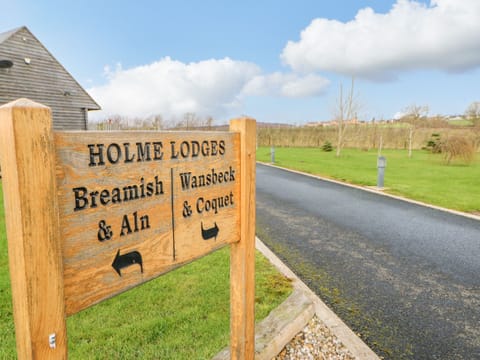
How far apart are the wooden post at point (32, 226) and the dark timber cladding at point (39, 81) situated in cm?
1470

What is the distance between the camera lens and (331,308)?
3.07 m

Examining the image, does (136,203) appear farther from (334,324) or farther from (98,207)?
(334,324)

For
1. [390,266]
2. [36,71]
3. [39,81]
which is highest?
[36,71]

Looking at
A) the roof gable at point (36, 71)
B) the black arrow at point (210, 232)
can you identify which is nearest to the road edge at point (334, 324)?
the black arrow at point (210, 232)

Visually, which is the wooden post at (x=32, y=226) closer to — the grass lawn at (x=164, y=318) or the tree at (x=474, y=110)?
the grass lawn at (x=164, y=318)

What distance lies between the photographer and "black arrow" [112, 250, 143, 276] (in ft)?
4.40

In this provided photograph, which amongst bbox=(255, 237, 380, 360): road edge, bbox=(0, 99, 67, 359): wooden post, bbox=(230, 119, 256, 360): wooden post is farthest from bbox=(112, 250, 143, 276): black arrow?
bbox=(255, 237, 380, 360): road edge

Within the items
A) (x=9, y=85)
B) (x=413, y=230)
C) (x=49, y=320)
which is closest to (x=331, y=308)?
(x=49, y=320)

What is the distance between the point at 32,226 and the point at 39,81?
54.1 feet

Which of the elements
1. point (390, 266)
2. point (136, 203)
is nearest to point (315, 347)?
point (136, 203)

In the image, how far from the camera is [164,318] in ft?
9.01

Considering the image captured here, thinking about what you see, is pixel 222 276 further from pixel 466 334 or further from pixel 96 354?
pixel 466 334

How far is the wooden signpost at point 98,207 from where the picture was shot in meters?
1.01

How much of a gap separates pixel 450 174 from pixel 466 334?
506 inches
